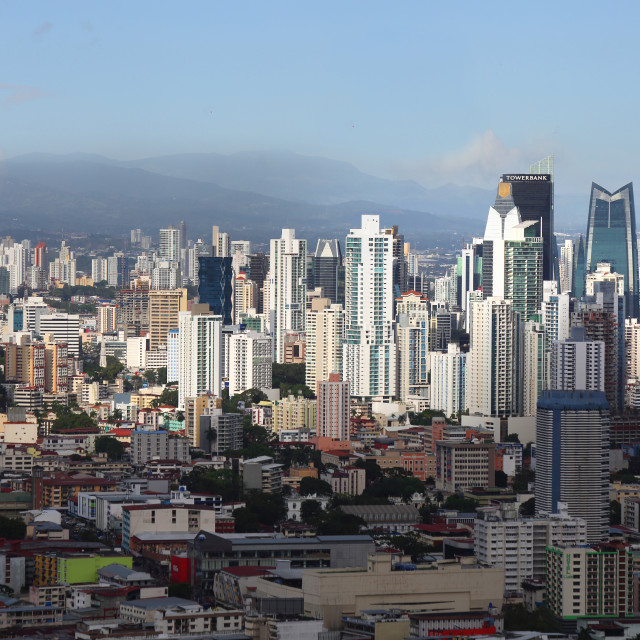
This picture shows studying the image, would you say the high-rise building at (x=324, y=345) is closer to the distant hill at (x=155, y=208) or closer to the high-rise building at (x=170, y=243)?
the distant hill at (x=155, y=208)

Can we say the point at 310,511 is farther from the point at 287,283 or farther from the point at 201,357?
the point at 287,283

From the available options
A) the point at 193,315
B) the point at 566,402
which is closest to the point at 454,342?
the point at 193,315

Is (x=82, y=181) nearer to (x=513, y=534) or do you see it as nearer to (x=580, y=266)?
(x=580, y=266)

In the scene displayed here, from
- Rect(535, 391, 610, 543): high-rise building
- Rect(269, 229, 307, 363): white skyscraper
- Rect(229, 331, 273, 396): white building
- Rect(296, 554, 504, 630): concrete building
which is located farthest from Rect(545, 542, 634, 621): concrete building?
Rect(269, 229, 307, 363): white skyscraper

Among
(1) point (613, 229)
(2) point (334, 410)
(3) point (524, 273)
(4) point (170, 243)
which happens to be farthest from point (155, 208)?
(2) point (334, 410)

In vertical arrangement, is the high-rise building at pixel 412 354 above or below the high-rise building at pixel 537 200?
below

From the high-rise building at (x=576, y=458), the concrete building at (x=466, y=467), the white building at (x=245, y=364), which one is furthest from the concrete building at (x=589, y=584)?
the white building at (x=245, y=364)
